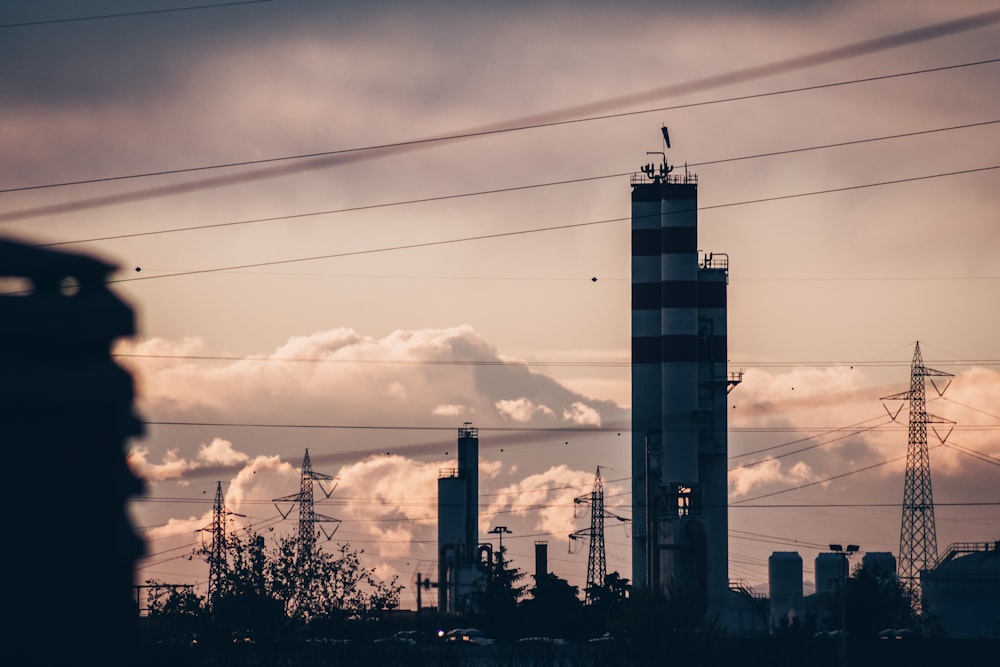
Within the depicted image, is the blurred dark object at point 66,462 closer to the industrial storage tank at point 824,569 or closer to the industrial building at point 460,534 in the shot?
the industrial building at point 460,534

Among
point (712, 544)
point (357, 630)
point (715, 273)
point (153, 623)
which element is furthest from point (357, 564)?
point (715, 273)

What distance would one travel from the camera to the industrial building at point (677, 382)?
67438 mm

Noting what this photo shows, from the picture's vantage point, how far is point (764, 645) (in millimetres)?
51562

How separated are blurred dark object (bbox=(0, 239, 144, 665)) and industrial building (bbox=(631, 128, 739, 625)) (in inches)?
1887

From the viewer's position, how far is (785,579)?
95.2 metres

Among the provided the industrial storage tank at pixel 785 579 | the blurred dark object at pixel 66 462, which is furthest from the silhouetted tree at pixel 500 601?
the blurred dark object at pixel 66 462

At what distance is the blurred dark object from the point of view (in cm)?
1755

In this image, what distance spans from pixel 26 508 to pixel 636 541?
185 ft

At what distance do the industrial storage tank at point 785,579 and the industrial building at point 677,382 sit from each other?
2386cm

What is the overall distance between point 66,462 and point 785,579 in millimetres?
82710

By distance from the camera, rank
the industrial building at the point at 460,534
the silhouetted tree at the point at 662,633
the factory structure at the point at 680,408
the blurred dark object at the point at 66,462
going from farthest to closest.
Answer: the industrial building at the point at 460,534
the factory structure at the point at 680,408
the silhouetted tree at the point at 662,633
the blurred dark object at the point at 66,462

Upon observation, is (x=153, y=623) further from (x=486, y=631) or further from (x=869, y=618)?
(x=869, y=618)

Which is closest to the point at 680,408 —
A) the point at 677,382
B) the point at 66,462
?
the point at 677,382

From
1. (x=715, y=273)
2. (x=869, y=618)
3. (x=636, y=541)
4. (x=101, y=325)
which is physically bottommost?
(x=869, y=618)
